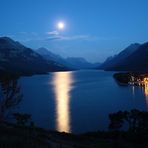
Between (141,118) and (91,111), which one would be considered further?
(91,111)

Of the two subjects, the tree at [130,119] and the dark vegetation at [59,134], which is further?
the tree at [130,119]

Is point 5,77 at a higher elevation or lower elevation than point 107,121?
higher

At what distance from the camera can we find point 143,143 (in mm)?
45031

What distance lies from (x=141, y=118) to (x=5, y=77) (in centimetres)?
3215

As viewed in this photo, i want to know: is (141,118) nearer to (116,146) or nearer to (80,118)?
(80,118)

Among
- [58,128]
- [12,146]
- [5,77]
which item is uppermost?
[5,77]

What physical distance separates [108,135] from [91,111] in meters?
43.1

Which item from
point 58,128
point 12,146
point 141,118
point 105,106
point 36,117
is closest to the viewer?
point 12,146

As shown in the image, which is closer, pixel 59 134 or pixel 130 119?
pixel 59 134

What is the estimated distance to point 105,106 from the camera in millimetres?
109688

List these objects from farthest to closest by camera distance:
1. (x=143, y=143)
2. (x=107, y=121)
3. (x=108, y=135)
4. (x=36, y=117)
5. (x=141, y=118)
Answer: (x=36, y=117), (x=107, y=121), (x=141, y=118), (x=108, y=135), (x=143, y=143)

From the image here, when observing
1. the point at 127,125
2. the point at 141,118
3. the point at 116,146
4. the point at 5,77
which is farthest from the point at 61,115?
the point at 116,146

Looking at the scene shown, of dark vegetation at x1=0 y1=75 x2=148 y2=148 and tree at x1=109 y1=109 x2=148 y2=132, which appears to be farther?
tree at x1=109 y1=109 x2=148 y2=132

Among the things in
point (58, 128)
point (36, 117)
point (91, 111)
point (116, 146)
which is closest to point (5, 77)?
point (116, 146)
